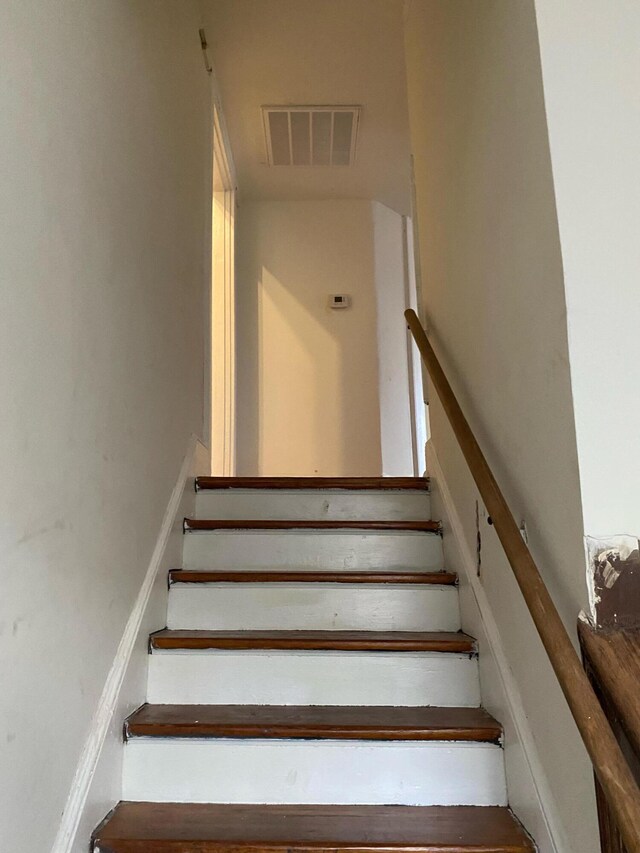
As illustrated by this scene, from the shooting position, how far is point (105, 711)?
4.33ft

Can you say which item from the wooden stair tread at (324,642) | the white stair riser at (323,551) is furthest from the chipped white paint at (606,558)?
the white stair riser at (323,551)

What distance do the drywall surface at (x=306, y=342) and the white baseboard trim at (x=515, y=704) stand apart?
7.14ft

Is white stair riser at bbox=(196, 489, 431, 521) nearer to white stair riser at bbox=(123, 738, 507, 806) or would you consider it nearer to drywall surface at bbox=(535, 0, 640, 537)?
white stair riser at bbox=(123, 738, 507, 806)

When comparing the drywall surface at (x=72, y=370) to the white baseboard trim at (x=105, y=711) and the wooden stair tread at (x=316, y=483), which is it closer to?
the white baseboard trim at (x=105, y=711)

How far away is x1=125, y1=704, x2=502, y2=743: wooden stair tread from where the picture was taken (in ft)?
4.54

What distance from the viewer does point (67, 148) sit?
1213mm

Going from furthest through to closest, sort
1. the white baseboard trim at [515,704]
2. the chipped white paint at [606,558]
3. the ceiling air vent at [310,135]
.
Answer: the ceiling air vent at [310,135]
the white baseboard trim at [515,704]
the chipped white paint at [606,558]

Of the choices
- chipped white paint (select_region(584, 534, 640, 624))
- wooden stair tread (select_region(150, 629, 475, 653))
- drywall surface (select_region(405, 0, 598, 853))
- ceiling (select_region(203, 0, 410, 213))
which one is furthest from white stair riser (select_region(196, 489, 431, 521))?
ceiling (select_region(203, 0, 410, 213))

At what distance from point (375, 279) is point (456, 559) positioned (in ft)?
9.31

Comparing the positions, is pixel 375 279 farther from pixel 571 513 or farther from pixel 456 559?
pixel 571 513

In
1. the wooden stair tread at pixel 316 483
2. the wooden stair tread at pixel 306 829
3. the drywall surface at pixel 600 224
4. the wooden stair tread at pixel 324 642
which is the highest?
the drywall surface at pixel 600 224

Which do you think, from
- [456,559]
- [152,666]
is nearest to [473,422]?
[456,559]

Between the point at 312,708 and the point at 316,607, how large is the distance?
0.33 m

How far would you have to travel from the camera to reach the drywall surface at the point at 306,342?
4070 mm
